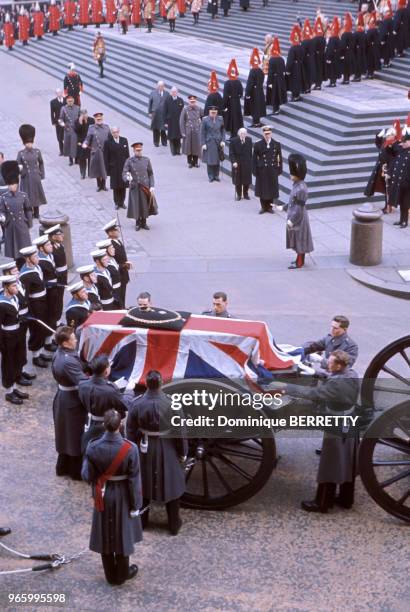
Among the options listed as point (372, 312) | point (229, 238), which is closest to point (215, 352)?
point (372, 312)

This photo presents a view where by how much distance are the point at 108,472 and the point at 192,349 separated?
1.58m

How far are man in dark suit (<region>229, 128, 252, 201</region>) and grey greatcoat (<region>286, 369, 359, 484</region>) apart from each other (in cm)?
959

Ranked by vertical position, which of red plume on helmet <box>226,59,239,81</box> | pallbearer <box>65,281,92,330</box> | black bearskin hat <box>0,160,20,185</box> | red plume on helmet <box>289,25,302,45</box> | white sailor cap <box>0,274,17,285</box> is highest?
red plume on helmet <box>289,25,302,45</box>

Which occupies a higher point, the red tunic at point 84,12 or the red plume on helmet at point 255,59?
the red plume on helmet at point 255,59

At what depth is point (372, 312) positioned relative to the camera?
12375mm

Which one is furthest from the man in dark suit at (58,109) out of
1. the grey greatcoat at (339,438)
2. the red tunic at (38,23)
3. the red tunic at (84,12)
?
the red tunic at (38,23)

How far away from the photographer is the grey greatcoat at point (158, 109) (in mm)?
20406

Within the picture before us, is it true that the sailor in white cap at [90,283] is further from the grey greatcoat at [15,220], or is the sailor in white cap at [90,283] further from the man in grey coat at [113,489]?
the grey greatcoat at [15,220]

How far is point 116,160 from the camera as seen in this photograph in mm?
17125

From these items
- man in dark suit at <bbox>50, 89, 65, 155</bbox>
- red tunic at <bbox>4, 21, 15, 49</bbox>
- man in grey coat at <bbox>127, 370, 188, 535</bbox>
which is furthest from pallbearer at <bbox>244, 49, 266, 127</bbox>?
red tunic at <bbox>4, 21, 15, 49</bbox>

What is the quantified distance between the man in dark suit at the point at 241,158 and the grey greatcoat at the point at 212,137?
1.04 metres

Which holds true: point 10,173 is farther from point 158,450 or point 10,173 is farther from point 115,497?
point 115,497

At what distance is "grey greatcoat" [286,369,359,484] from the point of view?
7.70 metres

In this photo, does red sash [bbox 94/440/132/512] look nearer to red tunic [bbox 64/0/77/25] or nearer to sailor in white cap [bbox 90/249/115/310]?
sailor in white cap [bbox 90/249/115/310]
